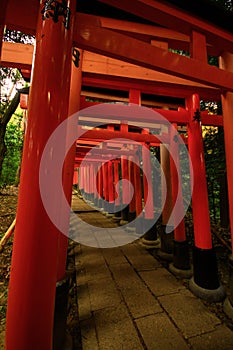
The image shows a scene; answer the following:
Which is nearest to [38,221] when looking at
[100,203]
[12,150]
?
[100,203]

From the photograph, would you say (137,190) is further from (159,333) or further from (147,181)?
(159,333)

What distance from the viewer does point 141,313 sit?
264 cm

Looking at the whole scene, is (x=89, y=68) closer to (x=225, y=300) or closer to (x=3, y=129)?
(x=225, y=300)

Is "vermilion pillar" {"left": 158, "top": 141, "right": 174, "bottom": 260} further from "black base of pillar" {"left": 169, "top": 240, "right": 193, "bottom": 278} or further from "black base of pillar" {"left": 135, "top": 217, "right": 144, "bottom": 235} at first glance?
"black base of pillar" {"left": 135, "top": 217, "right": 144, "bottom": 235}

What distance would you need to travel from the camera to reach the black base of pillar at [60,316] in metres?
1.95

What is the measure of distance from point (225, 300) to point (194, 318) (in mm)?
698

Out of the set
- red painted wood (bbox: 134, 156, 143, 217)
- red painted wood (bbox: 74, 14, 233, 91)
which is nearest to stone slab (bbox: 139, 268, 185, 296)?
red painted wood (bbox: 134, 156, 143, 217)

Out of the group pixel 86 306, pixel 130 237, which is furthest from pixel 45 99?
pixel 130 237

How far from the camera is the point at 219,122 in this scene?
3746 millimetres

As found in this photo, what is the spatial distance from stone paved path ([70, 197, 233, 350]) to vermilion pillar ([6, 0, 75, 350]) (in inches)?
58.0

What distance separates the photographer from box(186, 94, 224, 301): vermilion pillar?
3.06 m

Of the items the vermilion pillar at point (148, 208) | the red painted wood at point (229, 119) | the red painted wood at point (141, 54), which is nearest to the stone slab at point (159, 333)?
the red painted wood at point (229, 119)

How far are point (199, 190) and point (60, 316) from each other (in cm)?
281

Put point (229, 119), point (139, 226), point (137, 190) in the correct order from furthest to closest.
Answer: point (137, 190)
point (139, 226)
point (229, 119)
